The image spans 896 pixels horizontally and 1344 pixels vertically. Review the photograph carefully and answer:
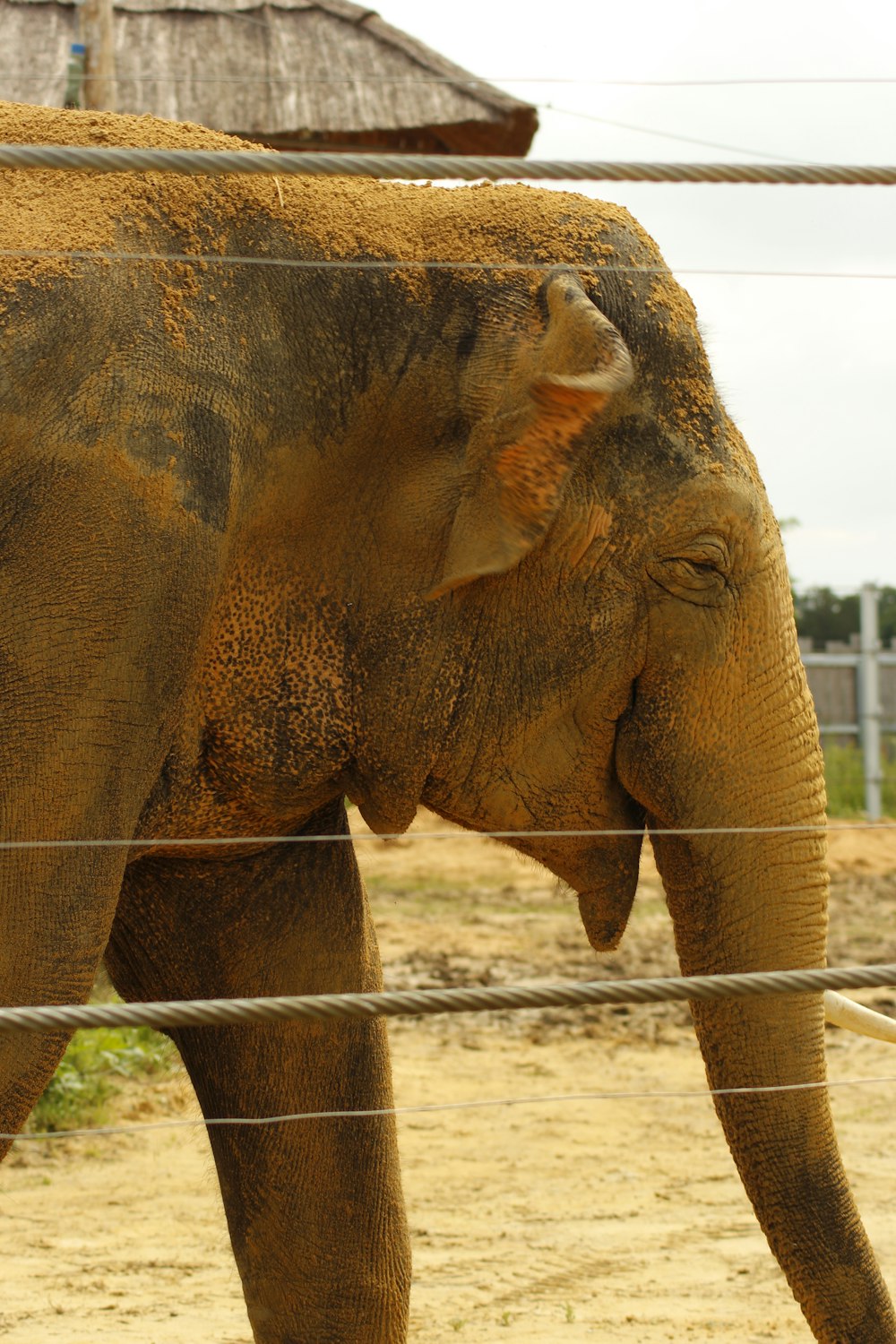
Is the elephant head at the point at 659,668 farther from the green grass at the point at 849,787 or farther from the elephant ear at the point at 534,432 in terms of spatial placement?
the green grass at the point at 849,787

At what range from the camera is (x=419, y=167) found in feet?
5.16

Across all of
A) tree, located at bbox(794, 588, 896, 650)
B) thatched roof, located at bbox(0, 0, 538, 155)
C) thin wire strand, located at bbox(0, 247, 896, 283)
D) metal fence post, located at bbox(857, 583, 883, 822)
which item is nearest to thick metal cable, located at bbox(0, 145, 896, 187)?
thin wire strand, located at bbox(0, 247, 896, 283)

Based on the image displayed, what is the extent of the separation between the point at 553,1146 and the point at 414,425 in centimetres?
309

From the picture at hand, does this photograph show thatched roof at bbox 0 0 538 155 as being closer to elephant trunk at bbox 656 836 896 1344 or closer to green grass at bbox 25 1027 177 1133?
green grass at bbox 25 1027 177 1133

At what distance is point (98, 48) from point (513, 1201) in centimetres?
417

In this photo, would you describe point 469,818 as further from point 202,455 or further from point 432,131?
point 432,131

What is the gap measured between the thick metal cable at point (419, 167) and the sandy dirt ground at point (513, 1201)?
1928 mm

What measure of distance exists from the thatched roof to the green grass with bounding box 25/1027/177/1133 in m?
3.87

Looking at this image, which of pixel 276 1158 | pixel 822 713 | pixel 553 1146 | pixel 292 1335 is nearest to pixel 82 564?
pixel 276 1158

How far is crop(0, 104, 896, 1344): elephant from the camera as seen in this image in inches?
89.2

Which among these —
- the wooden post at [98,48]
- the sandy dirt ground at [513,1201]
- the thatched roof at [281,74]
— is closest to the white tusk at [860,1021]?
the sandy dirt ground at [513,1201]

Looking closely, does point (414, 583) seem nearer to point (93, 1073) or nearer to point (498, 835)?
point (498, 835)

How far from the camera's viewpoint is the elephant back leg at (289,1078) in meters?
2.91

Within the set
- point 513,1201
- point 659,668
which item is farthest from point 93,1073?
Result: point 659,668
